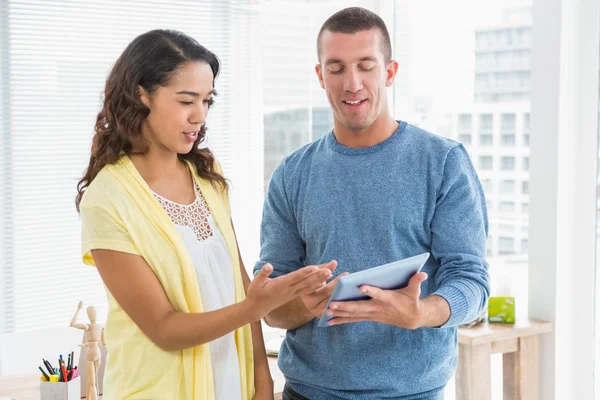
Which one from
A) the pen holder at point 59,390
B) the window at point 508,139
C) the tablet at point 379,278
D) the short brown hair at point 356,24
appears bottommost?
the pen holder at point 59,390

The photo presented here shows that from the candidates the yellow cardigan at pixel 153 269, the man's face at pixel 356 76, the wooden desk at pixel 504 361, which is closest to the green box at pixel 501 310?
the wooden desk at pixel 504 361

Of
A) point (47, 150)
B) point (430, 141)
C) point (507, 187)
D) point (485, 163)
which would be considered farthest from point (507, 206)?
point (47, 150)

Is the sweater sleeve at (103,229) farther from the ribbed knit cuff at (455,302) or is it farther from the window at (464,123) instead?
the window at (464,123)

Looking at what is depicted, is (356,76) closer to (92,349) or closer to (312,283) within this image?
(312,283)

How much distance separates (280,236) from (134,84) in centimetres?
53

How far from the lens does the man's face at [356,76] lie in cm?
167

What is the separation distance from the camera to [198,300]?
4.85 feet

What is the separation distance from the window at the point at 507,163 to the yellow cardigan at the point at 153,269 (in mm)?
1708

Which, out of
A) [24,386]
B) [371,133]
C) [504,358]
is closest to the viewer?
[371,133]

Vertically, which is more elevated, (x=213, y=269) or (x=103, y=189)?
(x=103, y=189)

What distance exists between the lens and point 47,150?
2965 millimetres

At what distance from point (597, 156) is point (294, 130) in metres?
1.54

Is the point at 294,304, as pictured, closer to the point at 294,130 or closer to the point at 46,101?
the point at 46,101

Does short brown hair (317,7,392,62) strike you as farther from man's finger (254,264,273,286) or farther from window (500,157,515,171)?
window (500,157,515,171)
